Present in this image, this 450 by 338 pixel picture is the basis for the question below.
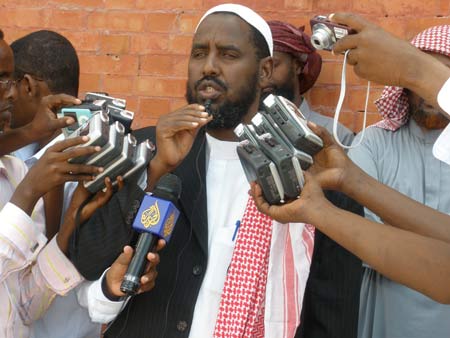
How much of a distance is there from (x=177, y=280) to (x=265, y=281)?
0.33 m

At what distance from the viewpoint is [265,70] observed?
3.21 m

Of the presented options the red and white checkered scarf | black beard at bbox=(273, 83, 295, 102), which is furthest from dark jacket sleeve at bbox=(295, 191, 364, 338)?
black beard at bbox=(273, 83, 295, 102)

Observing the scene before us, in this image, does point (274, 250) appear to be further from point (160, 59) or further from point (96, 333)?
point (160, 59)

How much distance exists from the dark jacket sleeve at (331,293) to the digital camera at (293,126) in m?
0.48

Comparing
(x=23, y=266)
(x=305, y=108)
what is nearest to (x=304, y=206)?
(x=23, y=266)

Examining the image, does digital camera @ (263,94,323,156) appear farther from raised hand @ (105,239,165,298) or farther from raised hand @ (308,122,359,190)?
raised hand @ (105,239,165,298)

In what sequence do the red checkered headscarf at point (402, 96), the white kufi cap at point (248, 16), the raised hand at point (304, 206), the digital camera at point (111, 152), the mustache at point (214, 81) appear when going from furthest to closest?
1. the red checkered headscarf at point (402, 96)
2. the white kufi cap at point (248, 16)
3. the mustache at point (214, 81)
4. the digital camera at point (111, 152)
5. the raised hand at point (304, 206)

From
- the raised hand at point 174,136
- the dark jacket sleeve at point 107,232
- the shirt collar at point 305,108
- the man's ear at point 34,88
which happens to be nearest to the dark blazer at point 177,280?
the dark jacket sleeve at point 107,232

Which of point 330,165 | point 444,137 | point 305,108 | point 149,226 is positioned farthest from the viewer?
point 305,108

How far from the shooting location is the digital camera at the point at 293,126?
7.64ft

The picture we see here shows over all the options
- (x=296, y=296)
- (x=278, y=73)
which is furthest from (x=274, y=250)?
(x=278, y=73)

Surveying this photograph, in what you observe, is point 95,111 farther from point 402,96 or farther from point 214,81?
point 402,96

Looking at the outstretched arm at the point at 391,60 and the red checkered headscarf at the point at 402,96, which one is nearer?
the outstretched arm at the point at 391,60

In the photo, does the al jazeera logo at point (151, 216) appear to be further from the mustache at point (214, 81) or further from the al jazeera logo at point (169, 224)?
the mustache at point (214, 81)
